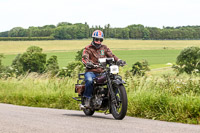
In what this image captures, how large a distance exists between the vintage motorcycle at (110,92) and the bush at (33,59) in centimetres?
9339

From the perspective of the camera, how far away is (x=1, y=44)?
11425 cm

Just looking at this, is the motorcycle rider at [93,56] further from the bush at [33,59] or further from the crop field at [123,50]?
the bush at [33,59]

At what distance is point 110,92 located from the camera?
287 inches

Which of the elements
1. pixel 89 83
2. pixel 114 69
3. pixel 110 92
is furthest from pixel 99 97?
pixel 114 69

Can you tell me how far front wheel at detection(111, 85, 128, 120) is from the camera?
6883 millimetres

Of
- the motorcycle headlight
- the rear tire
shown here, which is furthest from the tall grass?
the motorcycle headlight

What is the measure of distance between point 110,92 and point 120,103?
0.31m

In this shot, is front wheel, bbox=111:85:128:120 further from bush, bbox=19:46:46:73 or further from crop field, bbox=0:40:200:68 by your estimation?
bush, bbox=19:46:46:73

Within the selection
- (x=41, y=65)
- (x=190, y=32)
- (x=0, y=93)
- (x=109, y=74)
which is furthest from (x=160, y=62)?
(x=109, y=74)

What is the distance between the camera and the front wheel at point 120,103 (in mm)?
6883

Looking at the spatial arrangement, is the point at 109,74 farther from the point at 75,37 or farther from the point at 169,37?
the point at 169,37

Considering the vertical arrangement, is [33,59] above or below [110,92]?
below

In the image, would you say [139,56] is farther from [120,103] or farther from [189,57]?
[120,103]

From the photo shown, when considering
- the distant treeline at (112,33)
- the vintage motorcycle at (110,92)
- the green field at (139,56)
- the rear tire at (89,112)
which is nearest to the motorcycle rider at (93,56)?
the vintage motorcycle at (110,92)
